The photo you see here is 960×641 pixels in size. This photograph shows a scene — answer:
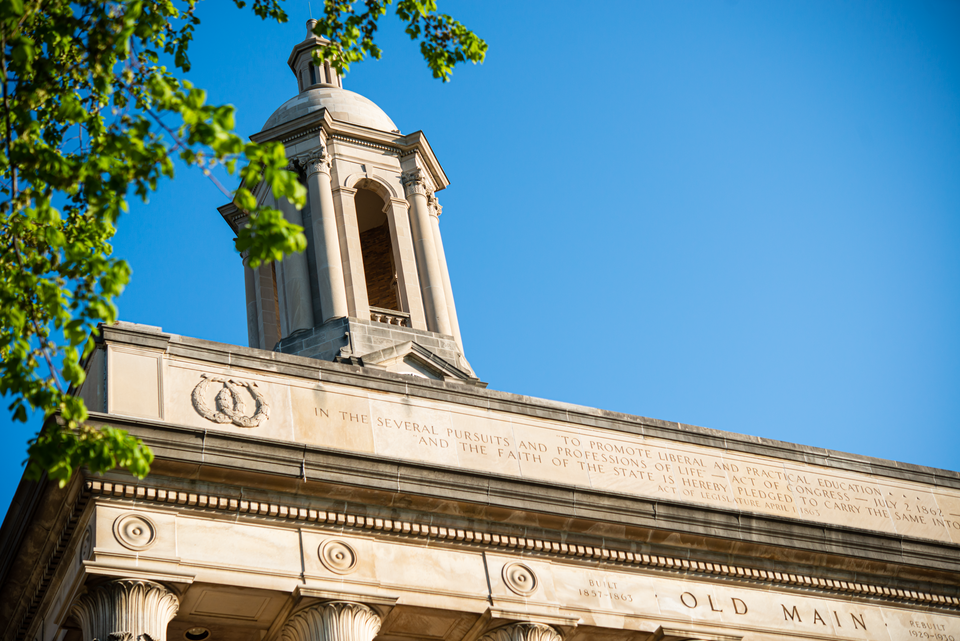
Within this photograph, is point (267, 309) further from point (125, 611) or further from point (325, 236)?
point (125, 611)

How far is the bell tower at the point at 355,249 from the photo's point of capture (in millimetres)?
31453

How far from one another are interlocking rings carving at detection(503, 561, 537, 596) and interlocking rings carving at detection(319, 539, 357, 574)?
9.35 ft

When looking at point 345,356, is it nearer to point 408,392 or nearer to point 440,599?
point 408,392

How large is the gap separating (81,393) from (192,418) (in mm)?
2500

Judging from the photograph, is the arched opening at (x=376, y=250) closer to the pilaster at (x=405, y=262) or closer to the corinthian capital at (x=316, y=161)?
the pilaster at (x=405, y=262)

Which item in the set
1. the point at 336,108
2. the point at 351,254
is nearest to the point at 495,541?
the point at 351,254

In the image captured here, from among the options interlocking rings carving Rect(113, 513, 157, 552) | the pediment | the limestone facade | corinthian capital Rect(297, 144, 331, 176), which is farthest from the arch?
interlocking rings carving Rect(113, 513, 157, 552)

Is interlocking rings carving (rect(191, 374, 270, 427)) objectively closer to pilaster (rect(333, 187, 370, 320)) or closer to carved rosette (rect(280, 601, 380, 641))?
carved rosette (rect(280, 601, 380, 641))

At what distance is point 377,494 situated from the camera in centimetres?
2042

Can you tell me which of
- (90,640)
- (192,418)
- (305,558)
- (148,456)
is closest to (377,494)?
(305,558)

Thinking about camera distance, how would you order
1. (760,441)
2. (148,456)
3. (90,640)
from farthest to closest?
(760,441) → (90,640) → (148,456)

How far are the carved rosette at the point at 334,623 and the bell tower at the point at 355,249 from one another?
1081 centimetres

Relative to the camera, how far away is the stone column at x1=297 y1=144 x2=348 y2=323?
105 feet

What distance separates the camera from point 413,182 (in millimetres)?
35906
